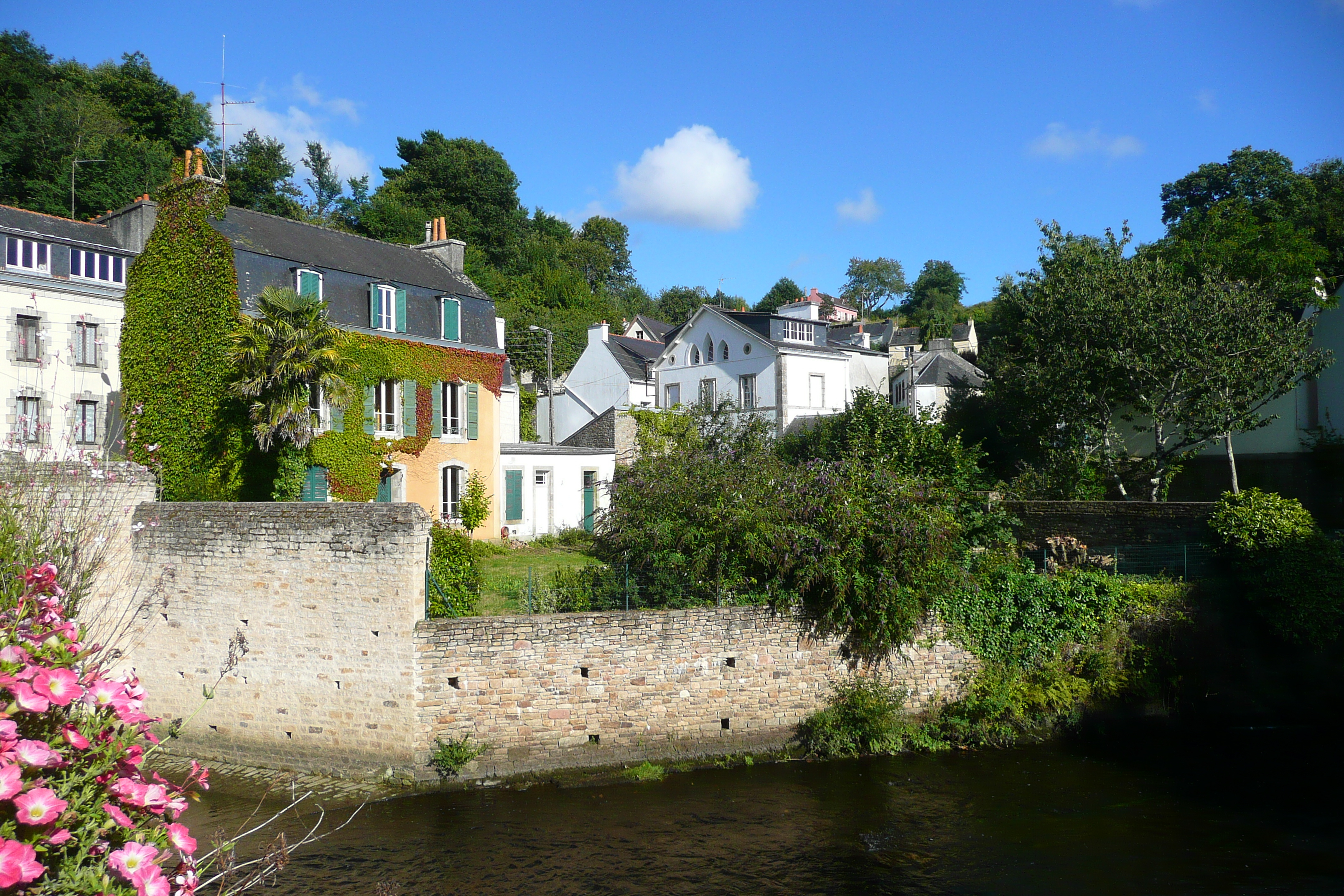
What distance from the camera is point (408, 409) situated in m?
21.7

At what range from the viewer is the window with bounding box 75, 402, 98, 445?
22766mm

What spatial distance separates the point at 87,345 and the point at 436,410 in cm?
982

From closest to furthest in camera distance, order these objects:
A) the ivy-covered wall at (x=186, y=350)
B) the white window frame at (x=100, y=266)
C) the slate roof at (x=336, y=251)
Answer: the ivy-covered wall at (x=186, y=350), the slate roof at (x=336, y=251), the white window frame at (x=100, y=266)

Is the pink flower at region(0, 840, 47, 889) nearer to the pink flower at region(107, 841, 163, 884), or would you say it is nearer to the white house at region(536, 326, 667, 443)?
the pink flower at region(107, 841, 163, 884)

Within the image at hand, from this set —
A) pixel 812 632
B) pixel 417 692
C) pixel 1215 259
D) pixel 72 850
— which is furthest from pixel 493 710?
pixel 1215 259

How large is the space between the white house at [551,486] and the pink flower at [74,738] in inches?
817

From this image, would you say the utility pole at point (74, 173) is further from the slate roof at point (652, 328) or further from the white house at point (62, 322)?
the slate roof at point (652, 328)

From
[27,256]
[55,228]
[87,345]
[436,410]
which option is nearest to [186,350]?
[436,410]

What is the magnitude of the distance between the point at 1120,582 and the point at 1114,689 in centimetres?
192

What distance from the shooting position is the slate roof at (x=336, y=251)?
65.5ft

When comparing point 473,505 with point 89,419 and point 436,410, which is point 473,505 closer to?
point 436,410

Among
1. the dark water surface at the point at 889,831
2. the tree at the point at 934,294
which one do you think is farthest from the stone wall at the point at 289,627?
the tree at the point at 934,294

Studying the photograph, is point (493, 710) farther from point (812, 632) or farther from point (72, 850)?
point (72, 850)

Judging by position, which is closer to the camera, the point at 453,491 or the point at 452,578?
the point at 452,578
